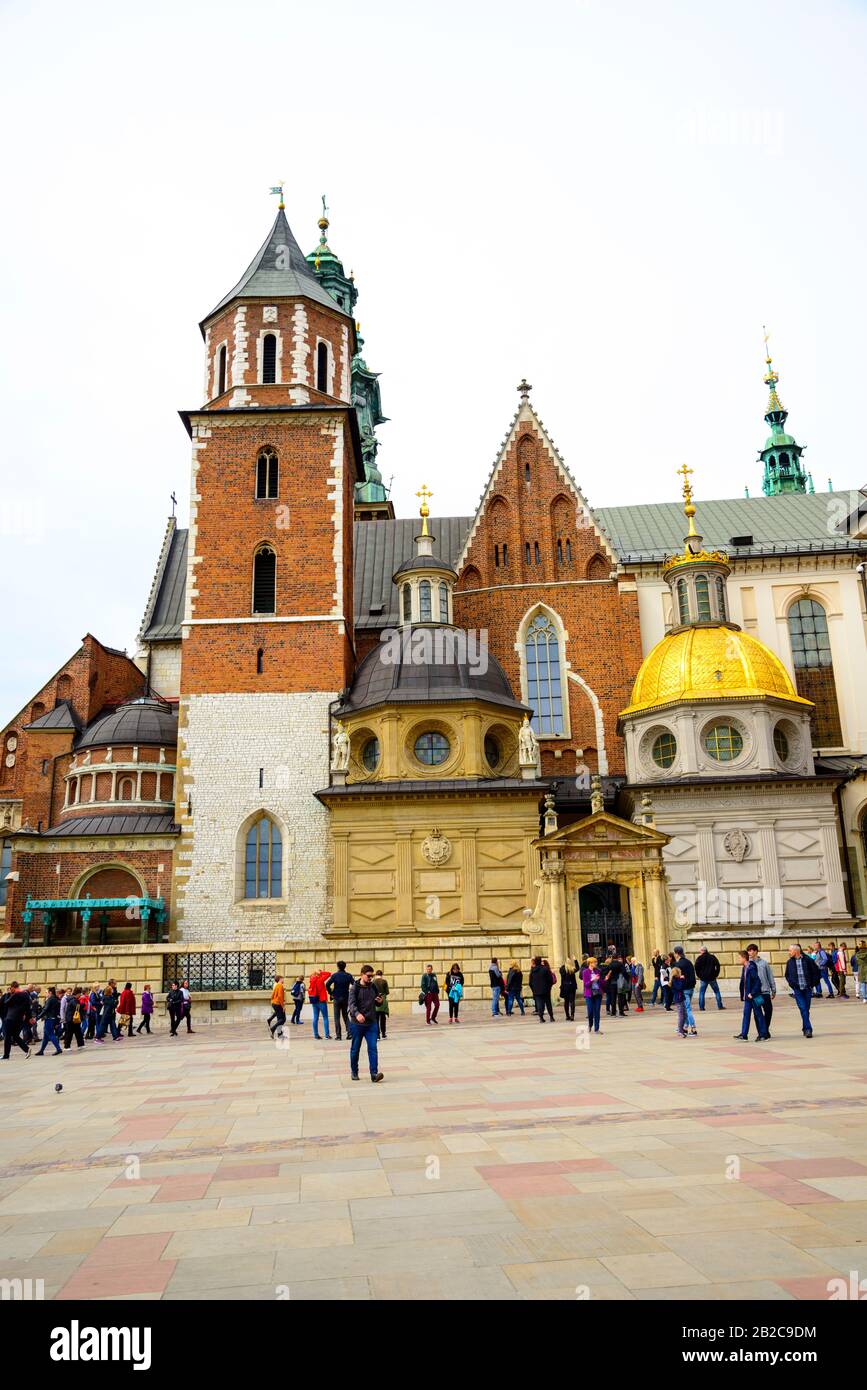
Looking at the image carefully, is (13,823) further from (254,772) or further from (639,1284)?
(639,1284)

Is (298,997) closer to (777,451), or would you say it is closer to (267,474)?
(267,474)

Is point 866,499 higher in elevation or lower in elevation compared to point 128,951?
higher

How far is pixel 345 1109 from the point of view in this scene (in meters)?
11.2

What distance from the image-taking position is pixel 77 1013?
65.6ft

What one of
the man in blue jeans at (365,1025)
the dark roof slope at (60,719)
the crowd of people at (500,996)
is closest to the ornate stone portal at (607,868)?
the crowd of people at (500,996)

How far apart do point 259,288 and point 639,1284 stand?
40.2 m

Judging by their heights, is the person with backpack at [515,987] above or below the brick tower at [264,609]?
below

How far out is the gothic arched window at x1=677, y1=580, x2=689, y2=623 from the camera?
39125 millimetres

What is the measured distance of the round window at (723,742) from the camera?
34.5 m

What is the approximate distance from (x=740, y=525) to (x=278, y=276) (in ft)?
73.5

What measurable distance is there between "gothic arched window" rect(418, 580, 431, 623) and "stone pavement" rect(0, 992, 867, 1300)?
81.3 feet

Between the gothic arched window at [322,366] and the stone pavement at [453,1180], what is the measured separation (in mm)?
30253

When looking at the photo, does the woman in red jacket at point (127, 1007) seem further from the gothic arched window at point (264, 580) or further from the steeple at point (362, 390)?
the steeple at point (362, 390)
